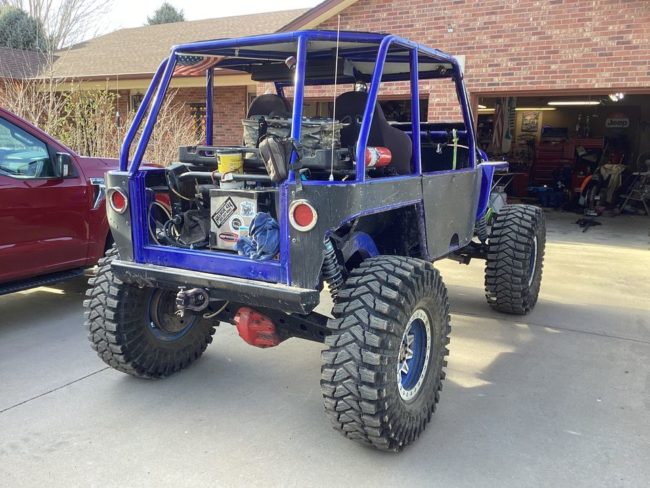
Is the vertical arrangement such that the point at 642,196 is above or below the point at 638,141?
below

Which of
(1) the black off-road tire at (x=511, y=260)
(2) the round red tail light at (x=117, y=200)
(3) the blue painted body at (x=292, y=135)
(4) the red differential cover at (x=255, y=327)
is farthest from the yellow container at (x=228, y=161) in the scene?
(1) the black off-road tire at (x=511, y=260)

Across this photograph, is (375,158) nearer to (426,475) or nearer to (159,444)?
(426,475)

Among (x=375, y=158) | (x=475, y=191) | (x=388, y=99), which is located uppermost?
(x=388, y=99)

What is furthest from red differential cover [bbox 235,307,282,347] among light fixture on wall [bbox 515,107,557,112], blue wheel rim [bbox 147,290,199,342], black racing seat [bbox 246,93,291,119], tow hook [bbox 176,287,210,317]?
light fixture on wall [bbox 515,107,557,112]

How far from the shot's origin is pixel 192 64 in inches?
152

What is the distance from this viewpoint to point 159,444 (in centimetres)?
313

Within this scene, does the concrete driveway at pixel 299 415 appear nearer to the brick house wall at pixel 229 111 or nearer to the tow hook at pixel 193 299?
the tow hook at pixel 193 299

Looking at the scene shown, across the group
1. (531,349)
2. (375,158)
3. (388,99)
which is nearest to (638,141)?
(388,99)

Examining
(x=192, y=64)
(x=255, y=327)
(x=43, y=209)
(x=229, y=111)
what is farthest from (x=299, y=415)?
(x=229, y=111)

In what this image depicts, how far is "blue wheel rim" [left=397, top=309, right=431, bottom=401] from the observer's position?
318cm

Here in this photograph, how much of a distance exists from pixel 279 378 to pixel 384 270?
1.44 m

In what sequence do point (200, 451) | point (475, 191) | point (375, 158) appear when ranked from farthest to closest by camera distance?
point (475, 191) < point (375, 158) < point (200, 451)

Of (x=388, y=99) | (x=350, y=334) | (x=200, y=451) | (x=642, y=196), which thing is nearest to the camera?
(x=350, y=334)

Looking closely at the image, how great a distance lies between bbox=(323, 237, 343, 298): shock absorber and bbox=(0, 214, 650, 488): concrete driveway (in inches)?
35.6
